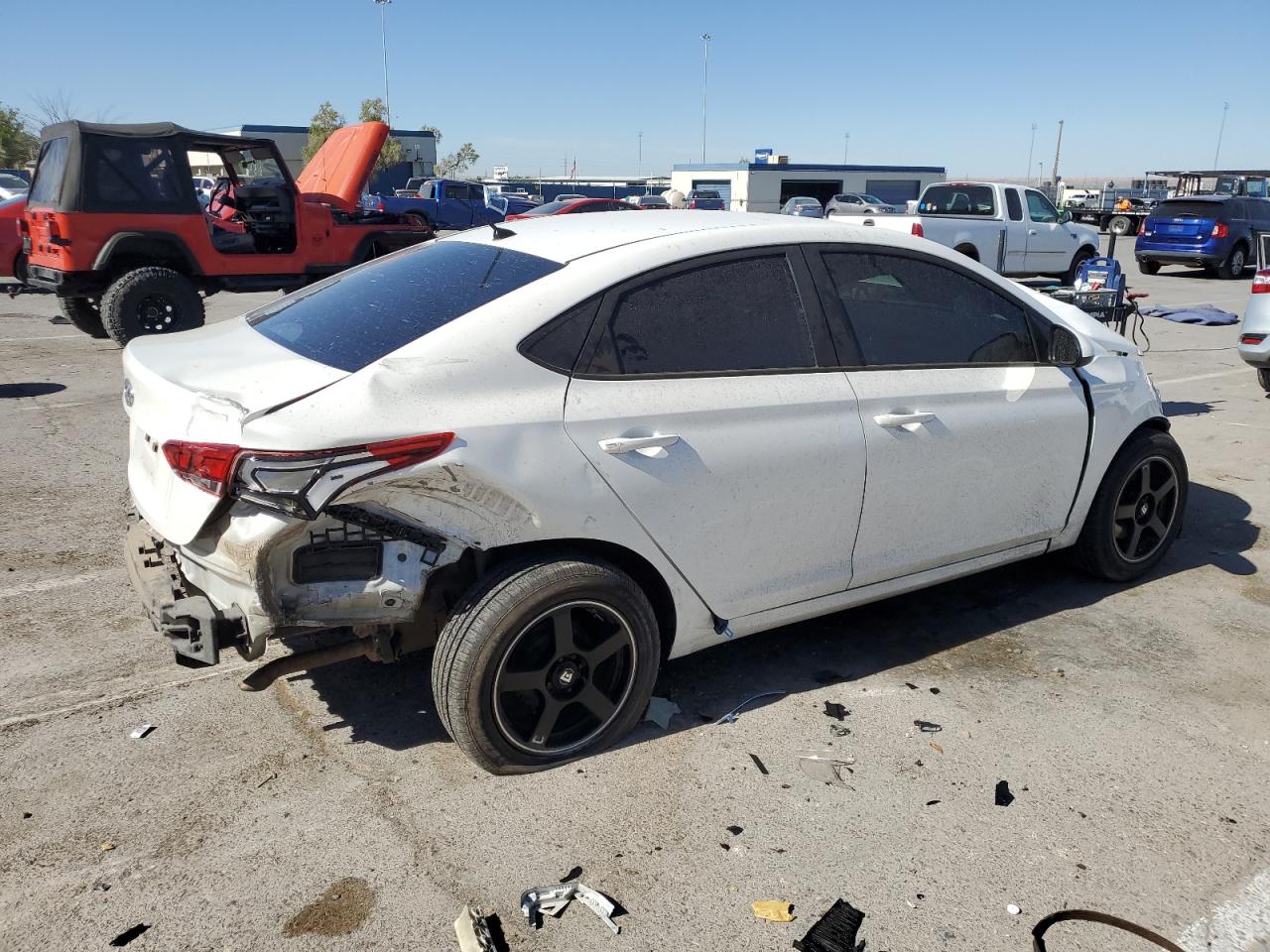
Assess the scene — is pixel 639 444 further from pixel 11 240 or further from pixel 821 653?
pixel 11 240

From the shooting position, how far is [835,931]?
2498mm

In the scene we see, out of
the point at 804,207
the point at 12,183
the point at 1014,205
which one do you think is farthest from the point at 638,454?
the point at 804,207

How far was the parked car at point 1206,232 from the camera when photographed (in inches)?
770

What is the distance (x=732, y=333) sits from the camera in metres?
3.29

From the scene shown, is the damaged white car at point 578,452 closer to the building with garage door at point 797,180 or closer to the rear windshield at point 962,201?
the rear windshield at point 962,201

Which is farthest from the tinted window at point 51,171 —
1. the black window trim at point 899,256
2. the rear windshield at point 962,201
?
the rear windshield at point 962,201

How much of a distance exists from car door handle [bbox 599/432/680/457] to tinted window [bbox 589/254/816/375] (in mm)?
219

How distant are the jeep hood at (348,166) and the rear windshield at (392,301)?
9408mm

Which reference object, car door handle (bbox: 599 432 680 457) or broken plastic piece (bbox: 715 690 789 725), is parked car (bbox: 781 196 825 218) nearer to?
broken plastic piece (bbox: 715 690 789 725)

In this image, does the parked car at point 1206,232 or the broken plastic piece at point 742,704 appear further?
the parked car at point 1206,232

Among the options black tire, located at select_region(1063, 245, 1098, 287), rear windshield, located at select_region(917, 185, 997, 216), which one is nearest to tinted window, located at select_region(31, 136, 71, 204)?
rear windshield, located at select_region(917, 185, 997, 216)

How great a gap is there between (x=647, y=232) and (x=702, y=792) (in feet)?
6.05

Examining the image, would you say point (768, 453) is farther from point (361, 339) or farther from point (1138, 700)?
point (1138, 700)

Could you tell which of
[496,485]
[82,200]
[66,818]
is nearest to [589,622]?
[496,485]
